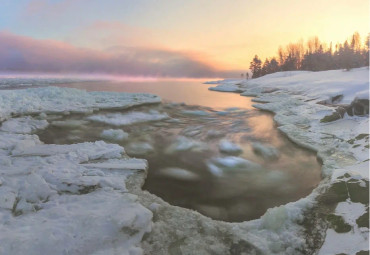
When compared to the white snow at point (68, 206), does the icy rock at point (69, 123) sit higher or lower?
higher

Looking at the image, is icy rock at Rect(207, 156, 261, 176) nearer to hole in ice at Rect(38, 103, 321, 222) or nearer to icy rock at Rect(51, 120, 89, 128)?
hole in ice at Rect(38, 103, 321, 222)

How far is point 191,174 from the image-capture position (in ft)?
20.0

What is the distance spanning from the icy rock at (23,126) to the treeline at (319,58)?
41268 millimetres

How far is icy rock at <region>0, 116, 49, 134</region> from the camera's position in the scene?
9.44m

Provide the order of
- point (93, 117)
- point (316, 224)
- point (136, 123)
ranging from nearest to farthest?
point (316, 224) < point (136, 123) < point (93, 117)

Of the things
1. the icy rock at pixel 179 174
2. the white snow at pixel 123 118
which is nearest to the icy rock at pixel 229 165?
the icy rock at pixel 179 174

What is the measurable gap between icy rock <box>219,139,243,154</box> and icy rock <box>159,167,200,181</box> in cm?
220

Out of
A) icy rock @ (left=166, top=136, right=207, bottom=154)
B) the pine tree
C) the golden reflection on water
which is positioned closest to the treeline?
the pine tree

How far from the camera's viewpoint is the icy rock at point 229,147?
7.92 metres

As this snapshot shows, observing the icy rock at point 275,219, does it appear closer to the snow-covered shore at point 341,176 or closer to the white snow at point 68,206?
the snow-covered shore at point 341,176

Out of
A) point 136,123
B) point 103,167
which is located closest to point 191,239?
point 103,167

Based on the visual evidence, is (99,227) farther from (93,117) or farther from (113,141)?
(93,117)

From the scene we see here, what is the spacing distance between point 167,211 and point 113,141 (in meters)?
5.13

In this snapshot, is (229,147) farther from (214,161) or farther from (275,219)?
(275,219)
